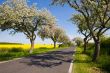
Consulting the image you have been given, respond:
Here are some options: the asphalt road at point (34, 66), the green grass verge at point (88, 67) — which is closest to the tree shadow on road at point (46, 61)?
the asphalt road at point (34, 66)

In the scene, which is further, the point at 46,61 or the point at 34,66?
the point at 46,61

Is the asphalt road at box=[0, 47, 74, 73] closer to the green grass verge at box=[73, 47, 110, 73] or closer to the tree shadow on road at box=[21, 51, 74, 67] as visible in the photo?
the tree shadow on road at box=[21, 51, 74, 67]

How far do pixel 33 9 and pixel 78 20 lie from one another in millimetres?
10295

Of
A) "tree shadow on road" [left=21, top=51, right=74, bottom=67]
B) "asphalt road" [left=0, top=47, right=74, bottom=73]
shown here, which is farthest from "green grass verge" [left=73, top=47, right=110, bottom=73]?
"tree shadow on road" [left=21, top=51, right=74, bottom=67]

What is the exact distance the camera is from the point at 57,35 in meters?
109

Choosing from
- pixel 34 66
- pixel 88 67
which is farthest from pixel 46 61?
pixel 34 66

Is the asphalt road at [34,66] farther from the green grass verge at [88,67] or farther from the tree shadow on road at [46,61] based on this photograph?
the green grass verge at [88,67]

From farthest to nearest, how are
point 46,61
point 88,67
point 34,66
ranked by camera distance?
1. point 46,61
2. point 88,67
3. point 34,66

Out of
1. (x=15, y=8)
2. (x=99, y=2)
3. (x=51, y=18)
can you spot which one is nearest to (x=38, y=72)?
(x=99, y=2)

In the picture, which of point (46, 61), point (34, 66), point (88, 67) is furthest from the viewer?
point (46, 61)

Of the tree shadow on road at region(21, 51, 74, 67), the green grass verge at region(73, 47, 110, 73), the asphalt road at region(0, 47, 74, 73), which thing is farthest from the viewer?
the tree shadow on road at region(21, 51, 74, 67)

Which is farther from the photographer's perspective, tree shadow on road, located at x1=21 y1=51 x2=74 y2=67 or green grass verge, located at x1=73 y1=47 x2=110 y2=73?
tree shadow on road, located at x1=21 y1=51 x2=74 y2=67

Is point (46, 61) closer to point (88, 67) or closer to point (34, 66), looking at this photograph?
point (88, 67)

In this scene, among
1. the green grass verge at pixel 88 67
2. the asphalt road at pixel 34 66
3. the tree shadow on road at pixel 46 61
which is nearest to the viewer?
the asphalt road at pixel 34 66
